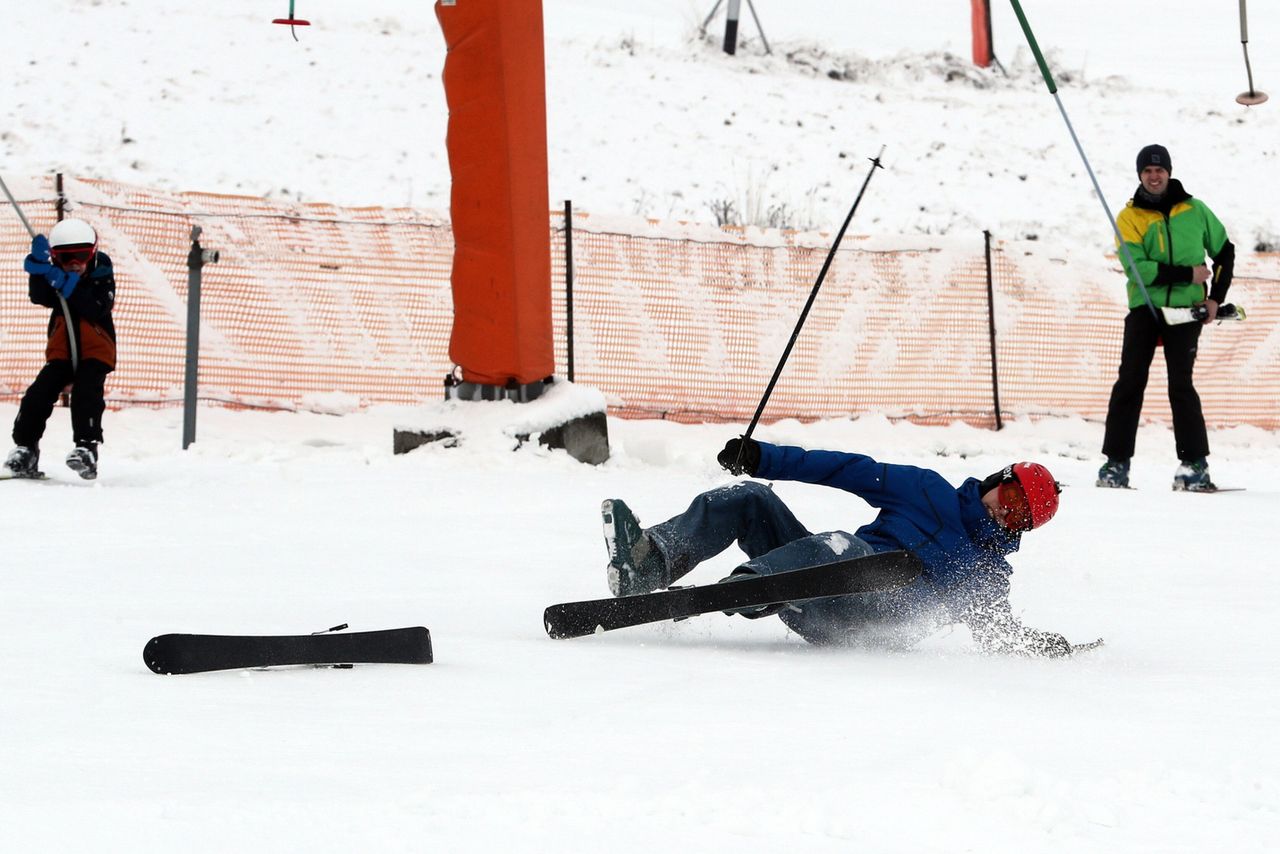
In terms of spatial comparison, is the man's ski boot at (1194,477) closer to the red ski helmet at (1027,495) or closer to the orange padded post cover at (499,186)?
the orange padded post cover at (499,186)

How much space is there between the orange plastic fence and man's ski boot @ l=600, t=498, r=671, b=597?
6.52m

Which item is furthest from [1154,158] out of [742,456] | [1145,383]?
[742,456]

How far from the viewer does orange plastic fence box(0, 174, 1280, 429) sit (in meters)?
11.3

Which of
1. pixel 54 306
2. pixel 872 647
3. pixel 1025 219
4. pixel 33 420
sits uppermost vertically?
pixel 1025 219

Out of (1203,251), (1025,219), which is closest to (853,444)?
(1203,251)

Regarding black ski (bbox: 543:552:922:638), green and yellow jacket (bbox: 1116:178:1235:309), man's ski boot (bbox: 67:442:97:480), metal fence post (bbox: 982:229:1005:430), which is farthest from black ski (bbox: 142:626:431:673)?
metal fence post (bbox: 982:229:1005:430)

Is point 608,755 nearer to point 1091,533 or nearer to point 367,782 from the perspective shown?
point 367,782

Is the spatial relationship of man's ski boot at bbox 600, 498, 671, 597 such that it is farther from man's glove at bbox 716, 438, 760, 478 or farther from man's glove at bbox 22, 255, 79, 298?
man's glove at bbox 22, 255, 79, 298

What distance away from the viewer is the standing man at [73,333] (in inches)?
306

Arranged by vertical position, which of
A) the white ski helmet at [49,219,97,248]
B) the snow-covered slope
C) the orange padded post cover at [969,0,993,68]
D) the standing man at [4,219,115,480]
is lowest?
the standing man at [4,219,115,480]

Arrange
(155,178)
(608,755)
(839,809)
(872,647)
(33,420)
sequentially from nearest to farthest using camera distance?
(839,809), (608,755), (872,647), (33,420), (155,178)

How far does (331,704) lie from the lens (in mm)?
3479

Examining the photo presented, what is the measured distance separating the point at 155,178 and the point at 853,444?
10073 millimetres

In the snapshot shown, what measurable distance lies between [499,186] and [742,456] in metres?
4.79
